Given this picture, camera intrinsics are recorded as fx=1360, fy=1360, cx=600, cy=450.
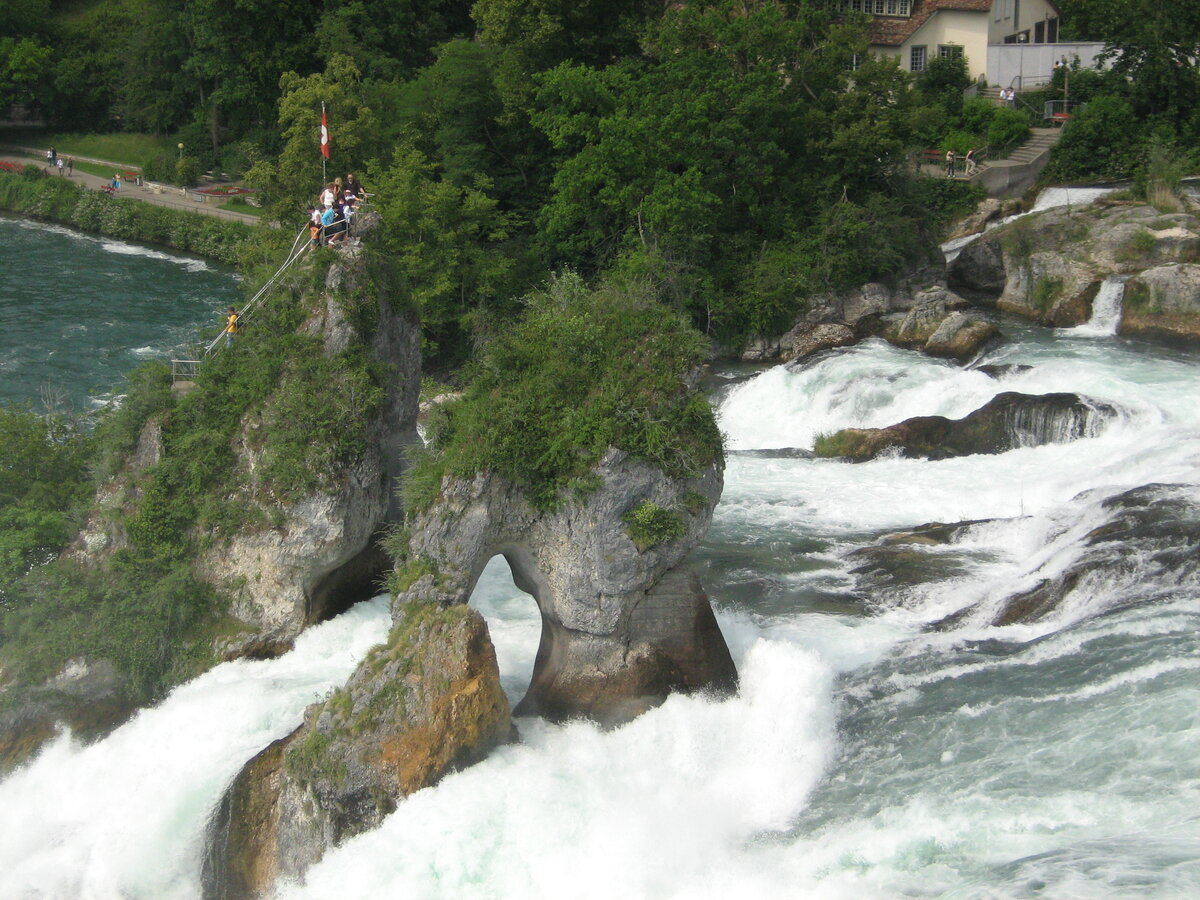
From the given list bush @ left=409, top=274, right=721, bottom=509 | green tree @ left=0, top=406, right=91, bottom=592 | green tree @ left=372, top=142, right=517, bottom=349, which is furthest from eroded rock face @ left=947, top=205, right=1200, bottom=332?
green tree @ left=0, top=406, right=91, bottom=592

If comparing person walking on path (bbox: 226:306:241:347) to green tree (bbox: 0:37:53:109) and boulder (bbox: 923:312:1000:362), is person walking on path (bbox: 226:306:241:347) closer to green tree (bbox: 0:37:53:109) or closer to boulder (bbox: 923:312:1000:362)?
boulder (bbox: 923:312:1000:362)

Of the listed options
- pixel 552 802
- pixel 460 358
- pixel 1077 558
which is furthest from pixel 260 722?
pixel 460 358

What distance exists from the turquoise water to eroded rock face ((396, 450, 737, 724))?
16999mm

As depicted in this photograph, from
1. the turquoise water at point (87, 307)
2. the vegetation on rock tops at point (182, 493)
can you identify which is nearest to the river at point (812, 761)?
the vegetation on rock tops at point (182, 493)

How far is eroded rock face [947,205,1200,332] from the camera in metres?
41.1

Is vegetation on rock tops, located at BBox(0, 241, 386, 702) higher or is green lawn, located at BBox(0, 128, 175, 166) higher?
green lawn, located at BBox(0, 128, 175, 166)

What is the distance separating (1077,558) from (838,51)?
26045 mm

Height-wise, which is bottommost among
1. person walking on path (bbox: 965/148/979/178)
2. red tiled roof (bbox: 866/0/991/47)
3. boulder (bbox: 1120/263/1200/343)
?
boulder (bbox: 1120/263/1200/343)

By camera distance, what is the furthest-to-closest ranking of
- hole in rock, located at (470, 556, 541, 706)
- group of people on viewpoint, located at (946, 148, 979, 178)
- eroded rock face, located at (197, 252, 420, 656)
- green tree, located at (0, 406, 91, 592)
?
group of people on viewpoint, located at (946, 148, 979, 178) < green tree, located at (0, 406, 91, 592) < eroded rock face, located at (197, 252, 420, 656) < hole in rock, located at (470, 556, 541, 706)

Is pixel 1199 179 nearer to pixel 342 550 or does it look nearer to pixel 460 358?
pixel 460 358

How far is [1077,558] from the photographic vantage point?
25.1 m

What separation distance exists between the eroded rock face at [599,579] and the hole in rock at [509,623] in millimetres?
869

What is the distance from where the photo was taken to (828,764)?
20453mm

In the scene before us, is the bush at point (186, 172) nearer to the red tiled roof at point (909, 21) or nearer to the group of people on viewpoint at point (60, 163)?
the group of people on viewpoint at point (60, 163)
